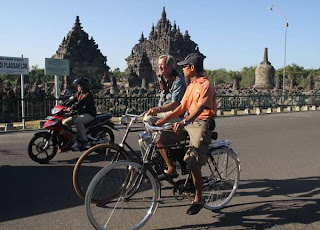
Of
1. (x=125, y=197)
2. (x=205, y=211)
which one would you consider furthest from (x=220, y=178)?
(x=125, y=197)

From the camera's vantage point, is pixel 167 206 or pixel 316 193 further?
pixel 316 193

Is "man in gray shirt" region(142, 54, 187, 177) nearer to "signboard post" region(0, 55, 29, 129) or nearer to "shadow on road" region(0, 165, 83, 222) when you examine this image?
"shadow on road" region(0, 165, 83, 222)

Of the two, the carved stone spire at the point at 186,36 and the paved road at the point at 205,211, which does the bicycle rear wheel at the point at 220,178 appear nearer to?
the paved road at the point at 205,211

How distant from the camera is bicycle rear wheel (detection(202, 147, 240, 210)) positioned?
4113 millimetres

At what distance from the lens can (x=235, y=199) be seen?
Result: 15.0 feet

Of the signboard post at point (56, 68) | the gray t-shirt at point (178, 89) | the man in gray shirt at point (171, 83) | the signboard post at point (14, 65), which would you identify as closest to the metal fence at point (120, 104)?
the signboard post at point (14, 65)

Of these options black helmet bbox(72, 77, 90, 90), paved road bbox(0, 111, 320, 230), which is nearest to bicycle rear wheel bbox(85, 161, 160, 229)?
paved road bbox(0, 111, 320, 230)

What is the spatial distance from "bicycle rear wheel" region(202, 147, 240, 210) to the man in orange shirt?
1.20ft

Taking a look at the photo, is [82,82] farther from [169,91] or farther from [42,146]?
[169,91]

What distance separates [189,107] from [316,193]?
101 inches

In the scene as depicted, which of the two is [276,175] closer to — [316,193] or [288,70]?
[316,193]

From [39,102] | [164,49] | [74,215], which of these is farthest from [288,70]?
[74,215]

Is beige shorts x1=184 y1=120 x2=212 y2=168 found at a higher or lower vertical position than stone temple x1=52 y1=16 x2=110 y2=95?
lower

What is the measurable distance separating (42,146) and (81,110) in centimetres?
109
